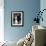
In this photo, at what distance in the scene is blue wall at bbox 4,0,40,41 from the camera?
5.57m

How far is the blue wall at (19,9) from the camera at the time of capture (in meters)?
5.57

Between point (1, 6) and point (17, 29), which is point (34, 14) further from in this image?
point (1, 6)

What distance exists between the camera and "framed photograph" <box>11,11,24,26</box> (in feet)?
18.4

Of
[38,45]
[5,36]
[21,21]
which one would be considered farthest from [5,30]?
[38,45]

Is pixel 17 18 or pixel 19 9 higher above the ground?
pixel 19 9

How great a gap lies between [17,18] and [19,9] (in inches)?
14.8

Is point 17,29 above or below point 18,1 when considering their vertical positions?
below

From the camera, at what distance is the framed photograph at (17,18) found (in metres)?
5.60

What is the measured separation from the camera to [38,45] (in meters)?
2.68

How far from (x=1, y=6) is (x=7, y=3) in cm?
28

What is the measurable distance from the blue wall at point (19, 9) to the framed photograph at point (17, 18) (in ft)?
0.40

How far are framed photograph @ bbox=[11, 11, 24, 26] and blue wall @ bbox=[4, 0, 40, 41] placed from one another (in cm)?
12

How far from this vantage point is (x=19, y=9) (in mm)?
5586

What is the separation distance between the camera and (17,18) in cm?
562
